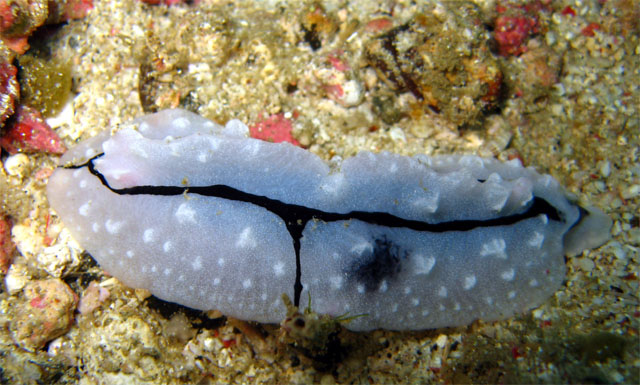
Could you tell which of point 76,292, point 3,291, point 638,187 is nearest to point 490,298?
point 638,187

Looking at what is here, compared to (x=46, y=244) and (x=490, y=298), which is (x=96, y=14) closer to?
(x=46, y=244)

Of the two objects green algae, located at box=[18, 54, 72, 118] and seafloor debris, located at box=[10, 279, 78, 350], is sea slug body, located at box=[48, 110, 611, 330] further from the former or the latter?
green algae, located at box=[18, 54, 72, 118]

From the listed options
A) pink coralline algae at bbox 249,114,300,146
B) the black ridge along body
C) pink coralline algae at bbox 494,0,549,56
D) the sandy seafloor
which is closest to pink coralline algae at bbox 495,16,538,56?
pink coralline algae at bbox 494,0,549,56

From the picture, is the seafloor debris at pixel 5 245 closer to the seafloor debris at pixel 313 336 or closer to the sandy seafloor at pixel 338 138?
the sandy seafloor at pixel 338 138

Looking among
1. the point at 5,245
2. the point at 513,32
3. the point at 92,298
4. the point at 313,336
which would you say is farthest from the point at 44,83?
the point at 513,32

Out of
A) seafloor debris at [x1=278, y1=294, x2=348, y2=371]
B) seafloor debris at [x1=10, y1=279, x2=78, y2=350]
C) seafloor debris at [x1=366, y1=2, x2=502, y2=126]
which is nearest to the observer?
seafloor debris at [x1=278, y1=294, x2=348, y2=371]

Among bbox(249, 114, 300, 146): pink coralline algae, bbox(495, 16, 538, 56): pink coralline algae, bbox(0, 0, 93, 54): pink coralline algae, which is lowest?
bbox(249, 114, 300, 146): pink coralline algae
